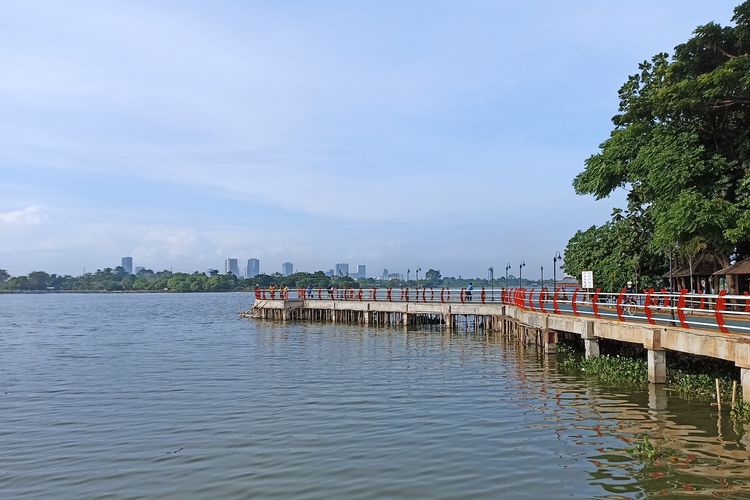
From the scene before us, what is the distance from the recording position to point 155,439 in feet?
47.2

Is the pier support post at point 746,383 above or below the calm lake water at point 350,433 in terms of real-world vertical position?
above

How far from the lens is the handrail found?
17342 mm

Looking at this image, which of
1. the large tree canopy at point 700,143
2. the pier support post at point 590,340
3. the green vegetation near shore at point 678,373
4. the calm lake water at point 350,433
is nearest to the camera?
the calm lake water at point 350,433

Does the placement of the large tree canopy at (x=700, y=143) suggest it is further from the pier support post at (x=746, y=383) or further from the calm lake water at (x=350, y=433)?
the pier support post at (x=746, y=383)

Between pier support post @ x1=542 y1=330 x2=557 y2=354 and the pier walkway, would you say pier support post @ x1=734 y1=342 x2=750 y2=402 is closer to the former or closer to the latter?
the pier walkway

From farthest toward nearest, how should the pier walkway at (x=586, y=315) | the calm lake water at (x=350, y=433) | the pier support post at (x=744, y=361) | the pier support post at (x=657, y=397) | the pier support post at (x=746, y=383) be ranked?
1. the pier support post at (x=657, y=397)
2. the pier walkway at (x=586, y=315)
3. the pier support post at (x=746, y=383)
4. the pier support post at (x=744, y=361)
5. the calm lake water at (x=350, y=433)

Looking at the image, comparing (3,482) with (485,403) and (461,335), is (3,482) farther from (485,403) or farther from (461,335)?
(461,335)

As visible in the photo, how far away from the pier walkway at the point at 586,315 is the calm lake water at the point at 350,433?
153 centimetres

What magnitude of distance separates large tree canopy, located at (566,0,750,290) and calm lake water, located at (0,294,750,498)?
8963 millimetres

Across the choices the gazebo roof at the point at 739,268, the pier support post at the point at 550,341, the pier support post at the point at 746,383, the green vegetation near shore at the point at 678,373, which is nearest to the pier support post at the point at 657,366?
the green vegetation near shore at the point at 678,373

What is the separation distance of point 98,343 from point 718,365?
110ft

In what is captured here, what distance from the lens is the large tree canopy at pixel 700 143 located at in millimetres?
27172

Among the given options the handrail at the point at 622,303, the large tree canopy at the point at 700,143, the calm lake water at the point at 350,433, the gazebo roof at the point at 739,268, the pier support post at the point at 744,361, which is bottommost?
the calm lake water at the point at 350,433

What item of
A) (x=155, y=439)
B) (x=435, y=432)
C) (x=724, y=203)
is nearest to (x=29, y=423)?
(x=155, y=439)
